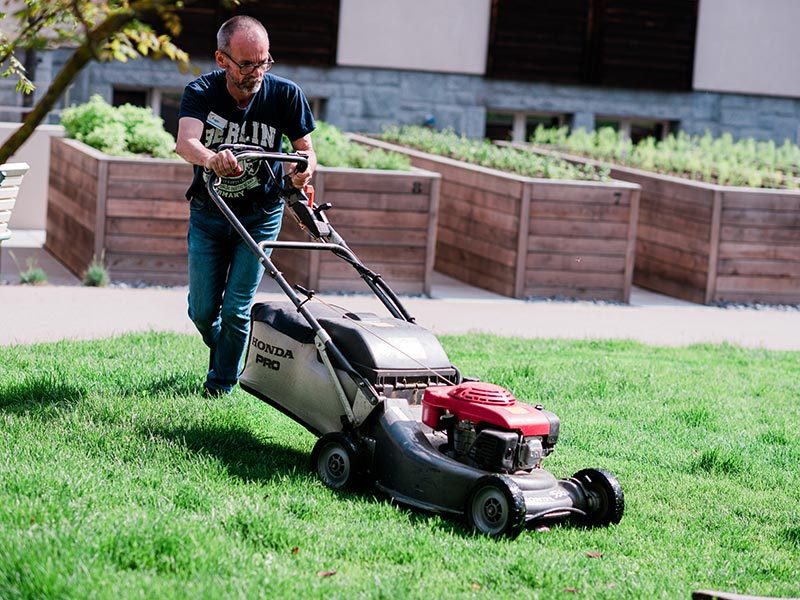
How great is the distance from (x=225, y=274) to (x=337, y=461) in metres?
1.57

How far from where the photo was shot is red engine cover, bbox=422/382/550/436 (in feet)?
16.4

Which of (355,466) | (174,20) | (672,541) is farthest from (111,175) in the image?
(174,20)

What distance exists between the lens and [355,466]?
531 cm

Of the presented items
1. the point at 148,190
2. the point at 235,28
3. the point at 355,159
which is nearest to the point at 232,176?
the point at 235,28

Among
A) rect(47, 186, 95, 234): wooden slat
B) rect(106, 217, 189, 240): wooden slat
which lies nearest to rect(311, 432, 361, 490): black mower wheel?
rect(106, 217, 189, 240): wooden slat

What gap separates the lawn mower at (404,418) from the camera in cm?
501

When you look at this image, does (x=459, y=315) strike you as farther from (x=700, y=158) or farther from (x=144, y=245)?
(x=700, y=158)

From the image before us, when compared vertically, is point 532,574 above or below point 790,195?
below

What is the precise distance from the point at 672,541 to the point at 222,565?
69.8 inches

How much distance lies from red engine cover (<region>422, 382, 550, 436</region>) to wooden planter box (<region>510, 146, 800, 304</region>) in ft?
21.9

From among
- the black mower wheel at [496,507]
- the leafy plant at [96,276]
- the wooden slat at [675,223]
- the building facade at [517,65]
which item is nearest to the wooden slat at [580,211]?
the wooden slat at [675,223]

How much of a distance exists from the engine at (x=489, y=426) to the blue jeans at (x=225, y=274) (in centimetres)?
151

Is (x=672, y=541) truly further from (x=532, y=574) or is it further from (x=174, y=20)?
(x=174, y=20)

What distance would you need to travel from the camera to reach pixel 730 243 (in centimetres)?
1154
